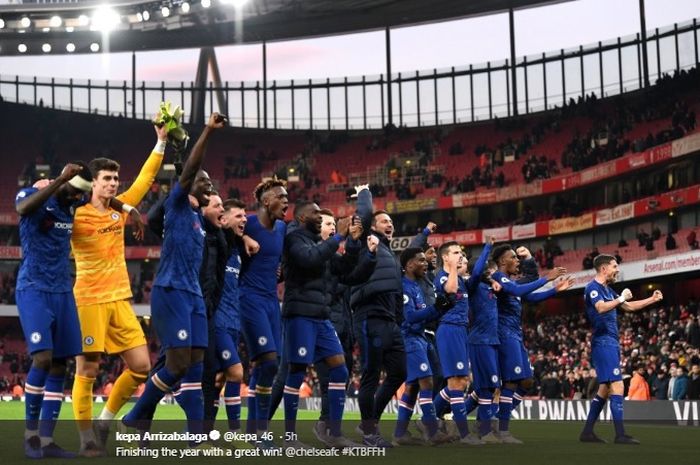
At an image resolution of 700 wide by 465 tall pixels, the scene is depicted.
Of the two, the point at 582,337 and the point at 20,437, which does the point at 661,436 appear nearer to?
the point at 20,437

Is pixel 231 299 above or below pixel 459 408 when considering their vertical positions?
above

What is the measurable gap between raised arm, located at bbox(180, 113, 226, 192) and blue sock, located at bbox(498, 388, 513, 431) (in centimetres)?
590

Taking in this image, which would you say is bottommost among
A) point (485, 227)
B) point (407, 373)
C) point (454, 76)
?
point (407, 373)

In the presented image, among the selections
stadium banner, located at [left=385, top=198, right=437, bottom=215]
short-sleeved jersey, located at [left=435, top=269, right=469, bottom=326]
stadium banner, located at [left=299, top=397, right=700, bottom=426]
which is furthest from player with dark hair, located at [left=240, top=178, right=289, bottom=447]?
stadium banner, located at [left=385, top=198, right=437, bottom=215]

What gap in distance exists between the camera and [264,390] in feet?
33.6

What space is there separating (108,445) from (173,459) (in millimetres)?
1412

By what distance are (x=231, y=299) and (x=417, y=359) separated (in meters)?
3.00

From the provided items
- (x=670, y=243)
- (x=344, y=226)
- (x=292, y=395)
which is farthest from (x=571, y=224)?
(x=292, y=395)

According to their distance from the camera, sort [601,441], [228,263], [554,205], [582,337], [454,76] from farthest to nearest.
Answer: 1. [454,76]
2. [554,205]
3. [582,337]
4. [601,441]
5. [228,263]

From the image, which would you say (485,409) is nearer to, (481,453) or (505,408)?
(505,408)

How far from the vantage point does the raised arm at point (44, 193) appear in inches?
344

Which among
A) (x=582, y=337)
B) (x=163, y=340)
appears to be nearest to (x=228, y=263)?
(x=163, y=340)

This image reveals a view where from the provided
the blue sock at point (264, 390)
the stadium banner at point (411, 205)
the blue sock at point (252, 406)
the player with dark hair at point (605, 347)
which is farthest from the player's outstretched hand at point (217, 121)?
the stadium banner at point (411, 205)

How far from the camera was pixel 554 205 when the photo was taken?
5100 cm
